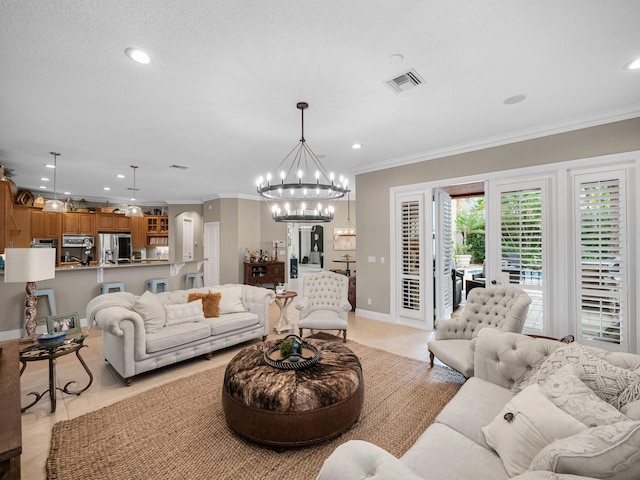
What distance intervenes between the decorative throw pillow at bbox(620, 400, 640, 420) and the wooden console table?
241 centimetres

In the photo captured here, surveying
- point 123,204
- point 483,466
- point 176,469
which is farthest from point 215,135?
point 123,204

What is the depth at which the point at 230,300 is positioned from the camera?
4098 millimetres

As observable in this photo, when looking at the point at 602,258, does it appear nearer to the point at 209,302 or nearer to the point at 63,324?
the point at 209,302

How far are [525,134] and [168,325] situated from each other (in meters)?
4.98

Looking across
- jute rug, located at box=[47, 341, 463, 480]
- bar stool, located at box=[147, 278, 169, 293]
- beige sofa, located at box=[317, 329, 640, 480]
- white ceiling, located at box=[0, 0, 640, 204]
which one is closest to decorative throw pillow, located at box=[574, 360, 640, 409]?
beige sofa, located at box=[317, 329, 640, 480]

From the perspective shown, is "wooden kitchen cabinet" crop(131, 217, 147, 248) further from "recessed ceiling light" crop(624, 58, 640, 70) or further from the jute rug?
"recessed ceiling light" crop(624, 58, 640, 70)

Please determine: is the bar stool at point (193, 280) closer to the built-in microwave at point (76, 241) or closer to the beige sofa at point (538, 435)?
the built-in microwave at point (76, 241)

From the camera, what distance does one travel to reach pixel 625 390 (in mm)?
1352

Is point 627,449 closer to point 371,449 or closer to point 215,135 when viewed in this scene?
point 371,449

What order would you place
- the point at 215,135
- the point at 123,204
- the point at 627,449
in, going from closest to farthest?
the point at 627,449, the point at 215,135, the point at 123,204

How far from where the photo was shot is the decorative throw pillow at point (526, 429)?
1241mm

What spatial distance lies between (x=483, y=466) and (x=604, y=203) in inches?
138

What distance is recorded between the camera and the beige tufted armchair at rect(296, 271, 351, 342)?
4238 millimetres

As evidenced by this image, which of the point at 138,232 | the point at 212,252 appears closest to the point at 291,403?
the point at 212,252
